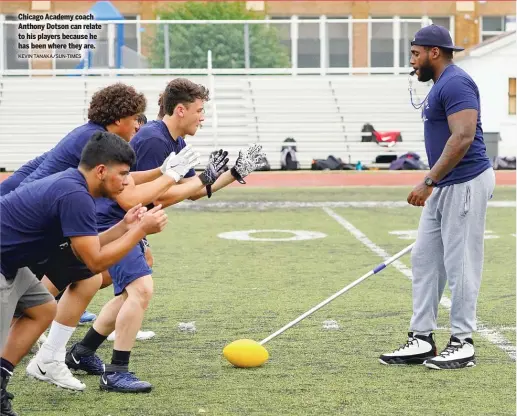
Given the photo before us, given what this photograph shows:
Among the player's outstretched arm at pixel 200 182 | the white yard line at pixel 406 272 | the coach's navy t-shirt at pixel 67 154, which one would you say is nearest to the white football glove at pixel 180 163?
the player's outstretched arm at pixel 200 182

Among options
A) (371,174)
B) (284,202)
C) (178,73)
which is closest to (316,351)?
(284,202)

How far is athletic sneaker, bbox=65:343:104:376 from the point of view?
6.46m

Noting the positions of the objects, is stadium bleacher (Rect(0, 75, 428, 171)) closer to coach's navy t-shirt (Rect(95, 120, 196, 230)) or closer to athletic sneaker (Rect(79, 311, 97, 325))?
athletic sneaker (Rect(79, 311, 97, 325))

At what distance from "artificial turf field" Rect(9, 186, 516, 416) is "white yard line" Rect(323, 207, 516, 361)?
0.08 feet

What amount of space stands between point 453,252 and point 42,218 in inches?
96.9

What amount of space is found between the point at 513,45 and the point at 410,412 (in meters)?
25.6

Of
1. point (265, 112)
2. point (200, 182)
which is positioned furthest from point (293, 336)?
point (265, 112)

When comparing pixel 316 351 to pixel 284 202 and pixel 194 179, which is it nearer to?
pixel 194 179

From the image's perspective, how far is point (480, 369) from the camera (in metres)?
6.40

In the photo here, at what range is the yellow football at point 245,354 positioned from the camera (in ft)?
21.2

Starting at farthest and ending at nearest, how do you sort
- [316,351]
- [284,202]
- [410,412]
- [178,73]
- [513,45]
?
[513,45] < [178,73] < [284,202] < [316,351] < [410,412]

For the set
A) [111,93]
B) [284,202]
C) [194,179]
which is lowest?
[284,202]

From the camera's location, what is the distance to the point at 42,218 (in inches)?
205

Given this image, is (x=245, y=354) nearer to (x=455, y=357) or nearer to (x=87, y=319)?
(x=455, y=357)
